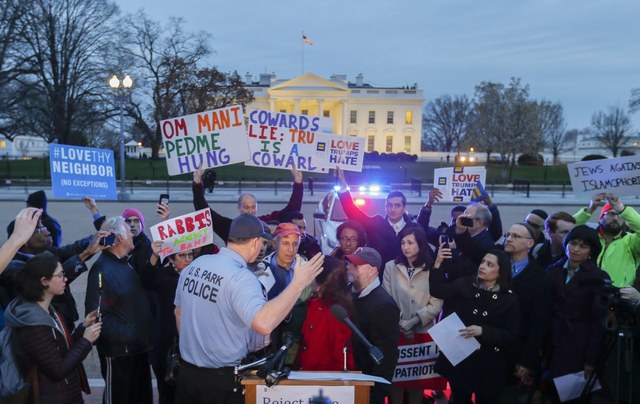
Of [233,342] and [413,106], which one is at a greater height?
[413,106]

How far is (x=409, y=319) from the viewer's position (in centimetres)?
445

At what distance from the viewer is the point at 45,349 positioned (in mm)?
3047

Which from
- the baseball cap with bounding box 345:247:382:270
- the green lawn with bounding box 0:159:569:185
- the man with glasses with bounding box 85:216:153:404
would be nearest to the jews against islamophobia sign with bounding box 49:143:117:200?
the man with glasses with bounding box 85:216:153:404

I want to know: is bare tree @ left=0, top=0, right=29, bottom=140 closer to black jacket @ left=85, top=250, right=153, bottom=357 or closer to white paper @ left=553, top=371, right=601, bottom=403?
black jacket @ left=85, top=250, right=153, bottom=357

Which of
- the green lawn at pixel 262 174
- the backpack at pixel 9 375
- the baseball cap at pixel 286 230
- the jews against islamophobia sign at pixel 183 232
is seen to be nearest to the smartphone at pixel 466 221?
the baseball cap at pixel 286 230

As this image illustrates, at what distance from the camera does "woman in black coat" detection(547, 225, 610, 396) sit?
403cm

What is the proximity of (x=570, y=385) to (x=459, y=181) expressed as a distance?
4.36 meters

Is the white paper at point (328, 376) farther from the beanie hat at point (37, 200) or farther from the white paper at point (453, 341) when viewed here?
the beanie hat at point (37, 200)

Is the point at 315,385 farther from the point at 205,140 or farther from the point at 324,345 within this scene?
the point at 205,140

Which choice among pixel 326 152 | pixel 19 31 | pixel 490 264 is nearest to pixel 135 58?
pixel 19 31

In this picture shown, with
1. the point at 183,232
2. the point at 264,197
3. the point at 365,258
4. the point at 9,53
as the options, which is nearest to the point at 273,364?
the point at 365,258

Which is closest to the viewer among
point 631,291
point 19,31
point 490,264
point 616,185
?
point 631,291

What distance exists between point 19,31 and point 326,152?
39951 millimetres

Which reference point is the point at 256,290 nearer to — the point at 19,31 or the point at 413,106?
the point at 19,31
